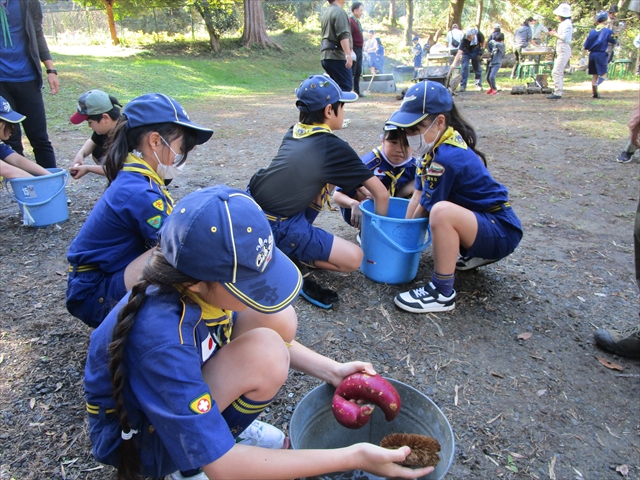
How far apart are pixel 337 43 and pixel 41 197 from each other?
5.02 metres

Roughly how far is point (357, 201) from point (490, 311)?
1.06 metres

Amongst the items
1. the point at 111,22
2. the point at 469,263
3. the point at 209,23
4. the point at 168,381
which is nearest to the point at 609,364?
the point at 469,263

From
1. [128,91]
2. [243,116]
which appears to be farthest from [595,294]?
[128,91]

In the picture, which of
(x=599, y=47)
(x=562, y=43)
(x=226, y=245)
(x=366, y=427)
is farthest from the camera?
(x=562, y=43)

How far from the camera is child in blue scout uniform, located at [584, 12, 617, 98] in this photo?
32.1 feet

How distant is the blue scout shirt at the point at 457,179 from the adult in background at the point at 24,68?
3209 mm

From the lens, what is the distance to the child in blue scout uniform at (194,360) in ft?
3.92

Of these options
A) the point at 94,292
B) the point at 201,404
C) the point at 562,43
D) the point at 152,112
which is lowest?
the point at 94,292

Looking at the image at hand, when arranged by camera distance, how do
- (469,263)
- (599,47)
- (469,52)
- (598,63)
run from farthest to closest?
(469,52) < (598,63) < (599,47) < (469,263)

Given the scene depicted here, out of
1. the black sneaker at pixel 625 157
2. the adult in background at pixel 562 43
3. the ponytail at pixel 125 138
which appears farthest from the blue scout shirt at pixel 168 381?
the adult in background at pixel 562 43

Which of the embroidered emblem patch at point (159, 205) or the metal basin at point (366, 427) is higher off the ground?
the embroidered emblem patch at point (159, 205)

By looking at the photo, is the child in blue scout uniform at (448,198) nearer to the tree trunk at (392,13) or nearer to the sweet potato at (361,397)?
the sweet potato at (361,397)

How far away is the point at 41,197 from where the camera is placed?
359 cm

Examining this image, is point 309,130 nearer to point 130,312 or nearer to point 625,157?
point 130,312
